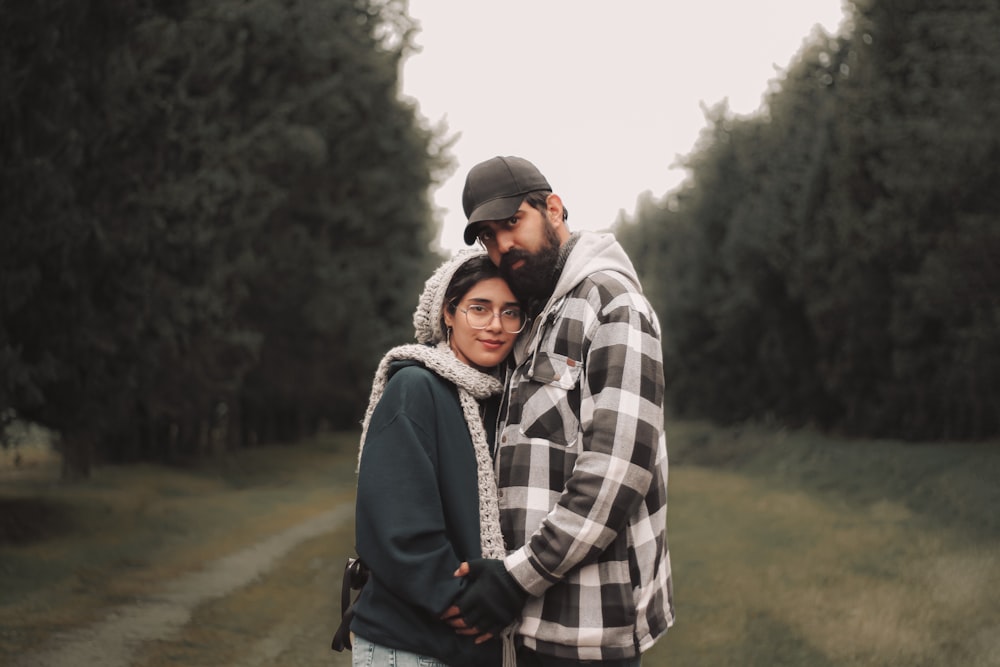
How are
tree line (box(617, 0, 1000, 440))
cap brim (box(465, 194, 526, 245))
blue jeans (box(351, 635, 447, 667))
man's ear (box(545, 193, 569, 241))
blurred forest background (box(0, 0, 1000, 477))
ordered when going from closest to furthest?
1. blue jeans (box(351, 635, 447, 667))
2. cap brim (box(465, 194, 526, 245))
3. man's ear (box(545, 193, 569, 241))
4. blurred forest background (box(0, 0, 1000, 477))
5. tree line (box(617, 0, 1000, 440))

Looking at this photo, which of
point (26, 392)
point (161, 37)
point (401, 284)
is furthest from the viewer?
point (401, 284)

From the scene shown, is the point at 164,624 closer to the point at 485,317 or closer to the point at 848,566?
the point at 848,566

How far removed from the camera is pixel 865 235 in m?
20.6

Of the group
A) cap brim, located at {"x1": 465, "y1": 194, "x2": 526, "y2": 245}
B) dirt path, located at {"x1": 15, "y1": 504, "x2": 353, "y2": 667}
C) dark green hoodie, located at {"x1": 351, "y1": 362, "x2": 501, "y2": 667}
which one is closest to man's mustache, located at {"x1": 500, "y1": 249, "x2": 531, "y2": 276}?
cap brim, located at {"x1": 465, "y1": 194, "x2": 526, "y2": 245}

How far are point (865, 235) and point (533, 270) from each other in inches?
743

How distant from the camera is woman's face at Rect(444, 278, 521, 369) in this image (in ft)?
10.6

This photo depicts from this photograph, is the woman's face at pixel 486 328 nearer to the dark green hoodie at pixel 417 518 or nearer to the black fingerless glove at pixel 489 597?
the dark green hoodie at pixel 417 518

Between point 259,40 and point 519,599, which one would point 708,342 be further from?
point 519,599

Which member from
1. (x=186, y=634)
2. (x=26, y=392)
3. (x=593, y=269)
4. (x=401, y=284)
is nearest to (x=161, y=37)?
(x=26, y=392)

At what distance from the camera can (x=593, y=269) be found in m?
3.16

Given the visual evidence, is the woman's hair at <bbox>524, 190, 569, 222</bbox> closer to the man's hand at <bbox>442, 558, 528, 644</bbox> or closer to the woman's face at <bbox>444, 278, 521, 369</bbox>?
the woman's face at <bbox>444, 278, 521, 369</bbox>

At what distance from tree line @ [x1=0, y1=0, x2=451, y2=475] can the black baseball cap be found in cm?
745

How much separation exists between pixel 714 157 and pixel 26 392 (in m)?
36.7

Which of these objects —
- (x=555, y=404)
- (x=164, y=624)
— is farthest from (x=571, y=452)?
(x=164, y=624)
